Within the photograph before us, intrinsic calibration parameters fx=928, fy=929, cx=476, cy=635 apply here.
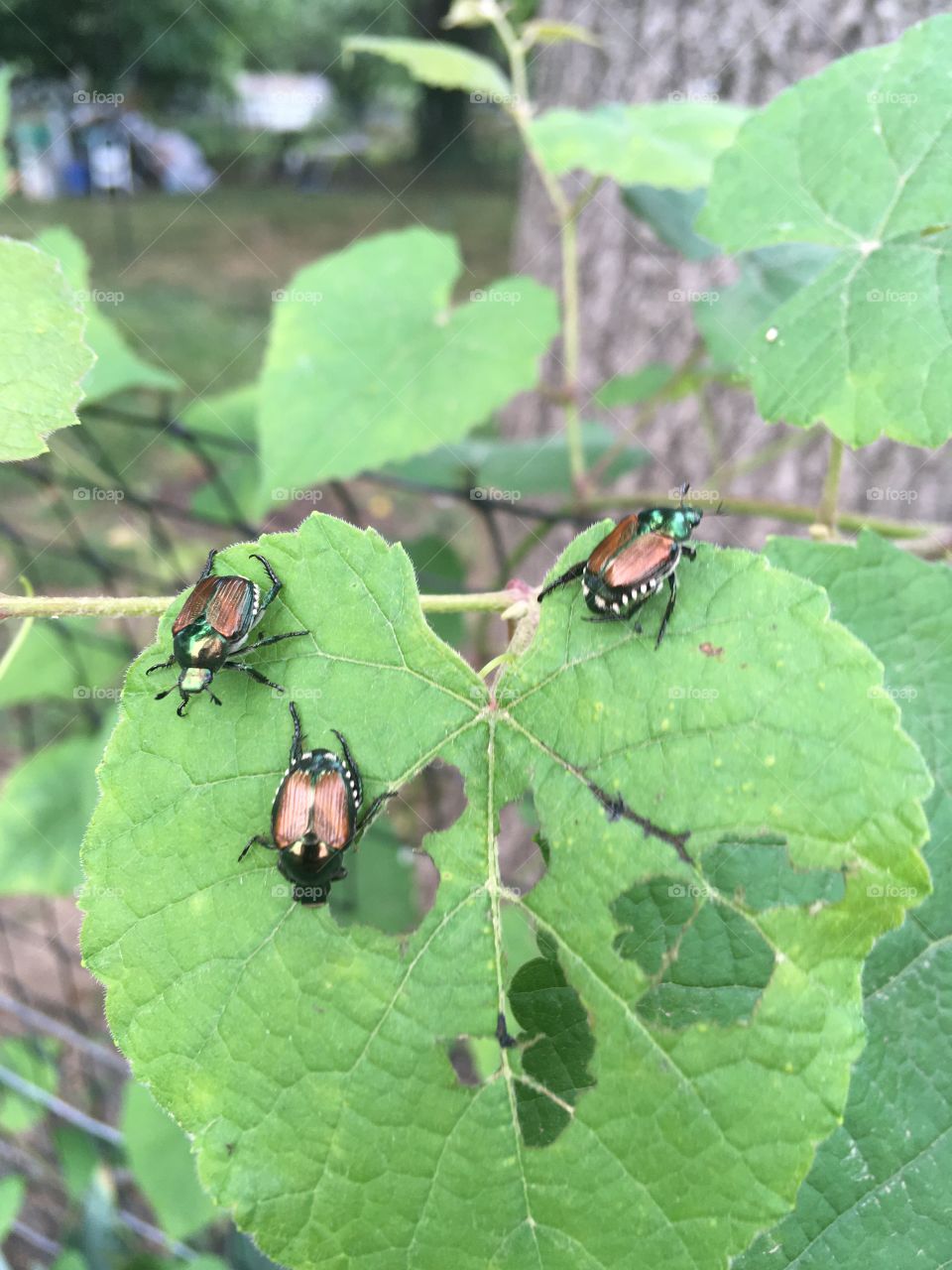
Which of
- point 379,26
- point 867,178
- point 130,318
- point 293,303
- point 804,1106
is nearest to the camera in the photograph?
point 804,1106

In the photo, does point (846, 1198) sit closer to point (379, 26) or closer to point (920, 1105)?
point (920, 1105)

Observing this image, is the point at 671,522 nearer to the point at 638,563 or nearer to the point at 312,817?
the point at 638,563

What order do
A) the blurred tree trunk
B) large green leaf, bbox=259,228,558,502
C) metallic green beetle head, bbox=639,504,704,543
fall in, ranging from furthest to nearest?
the blurred tree trunk < large green leaf, bbox=259,228,558,502 < metallic green beetle head, bbox=639,504,704,543

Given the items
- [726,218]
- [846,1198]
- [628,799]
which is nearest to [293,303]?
[726,218]

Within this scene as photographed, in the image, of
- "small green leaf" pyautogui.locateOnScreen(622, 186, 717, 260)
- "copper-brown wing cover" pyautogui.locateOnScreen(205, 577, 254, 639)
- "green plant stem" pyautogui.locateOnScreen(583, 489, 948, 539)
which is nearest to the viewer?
"copper-brown wing cover" pyautogui.locateOnScreen(205, 577, 254, 639)

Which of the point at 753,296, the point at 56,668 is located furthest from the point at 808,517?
the point at 56,668

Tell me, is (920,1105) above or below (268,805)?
below

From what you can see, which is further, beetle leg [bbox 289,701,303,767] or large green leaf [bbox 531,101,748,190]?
large green leaf [bbox 531,101,748,190]

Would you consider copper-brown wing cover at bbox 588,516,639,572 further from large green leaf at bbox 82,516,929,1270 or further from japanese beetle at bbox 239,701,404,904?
japanese beetle at bbox 239,701,404,904

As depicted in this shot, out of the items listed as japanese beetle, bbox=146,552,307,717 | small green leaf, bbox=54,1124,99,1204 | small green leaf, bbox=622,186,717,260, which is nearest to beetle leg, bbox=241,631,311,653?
japanese beetle, bbox=146,552,307,717
